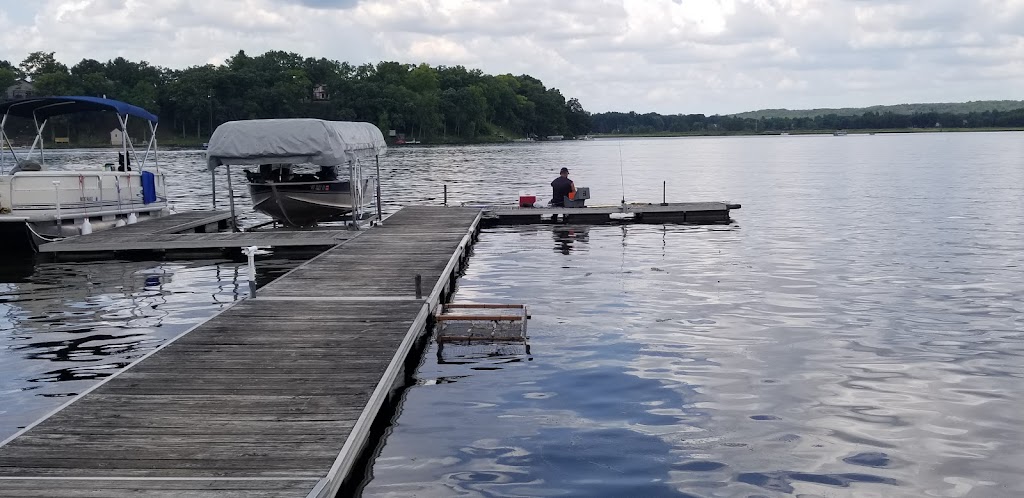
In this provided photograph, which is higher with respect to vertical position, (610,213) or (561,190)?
(561,190)

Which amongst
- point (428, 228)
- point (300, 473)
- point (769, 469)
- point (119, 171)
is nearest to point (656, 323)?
point (769, 469)

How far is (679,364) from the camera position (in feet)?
43.7

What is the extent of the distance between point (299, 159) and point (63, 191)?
21.1ft

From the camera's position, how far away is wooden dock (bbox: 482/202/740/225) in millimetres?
32031

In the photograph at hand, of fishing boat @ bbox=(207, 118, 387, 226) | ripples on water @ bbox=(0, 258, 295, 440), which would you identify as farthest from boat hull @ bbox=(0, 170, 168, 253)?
fishing boat @ bbox=(207, 118, 387, 226)

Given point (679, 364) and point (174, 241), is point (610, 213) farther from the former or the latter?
point (679, 364)

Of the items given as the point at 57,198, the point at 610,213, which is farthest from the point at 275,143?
the point at 610,213

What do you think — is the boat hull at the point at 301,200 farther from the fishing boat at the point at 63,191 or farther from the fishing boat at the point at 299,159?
the fishing boat at the point at 63,191

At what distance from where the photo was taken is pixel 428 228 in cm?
2625

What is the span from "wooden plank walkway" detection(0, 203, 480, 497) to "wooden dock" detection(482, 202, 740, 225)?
16737mm

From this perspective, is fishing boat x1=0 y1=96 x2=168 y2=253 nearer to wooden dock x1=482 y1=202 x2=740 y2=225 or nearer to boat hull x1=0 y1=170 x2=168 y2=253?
boat hull x1=0 y1=170 x2=168 y2=253

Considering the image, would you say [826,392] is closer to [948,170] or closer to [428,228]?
[428,228]

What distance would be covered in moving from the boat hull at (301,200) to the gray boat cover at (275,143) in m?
3.26

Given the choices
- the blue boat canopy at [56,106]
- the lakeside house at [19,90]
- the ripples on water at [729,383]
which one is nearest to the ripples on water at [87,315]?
the ripples on water at [729,383]
